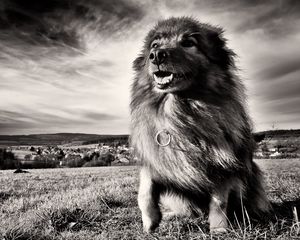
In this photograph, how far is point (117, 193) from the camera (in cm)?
532

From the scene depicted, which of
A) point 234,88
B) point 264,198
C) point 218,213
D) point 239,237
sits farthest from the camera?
point 264,198

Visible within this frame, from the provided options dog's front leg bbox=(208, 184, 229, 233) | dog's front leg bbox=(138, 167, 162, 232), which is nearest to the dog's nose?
dog's front leg bbox=(138, 167, 162, 232)

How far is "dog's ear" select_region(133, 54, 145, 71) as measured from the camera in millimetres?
4043

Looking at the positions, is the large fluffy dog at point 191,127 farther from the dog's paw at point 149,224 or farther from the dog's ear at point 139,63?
the dog's ear at point 139,63

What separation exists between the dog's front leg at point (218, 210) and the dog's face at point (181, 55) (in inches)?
44.0

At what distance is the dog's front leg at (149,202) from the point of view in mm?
3250

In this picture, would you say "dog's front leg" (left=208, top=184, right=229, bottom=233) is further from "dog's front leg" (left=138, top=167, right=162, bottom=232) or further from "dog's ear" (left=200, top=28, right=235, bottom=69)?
"dog's ear" (left=200, top=28, right=235, bottom=69)

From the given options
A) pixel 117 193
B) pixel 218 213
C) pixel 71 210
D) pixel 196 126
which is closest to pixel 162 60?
pixel 196 126

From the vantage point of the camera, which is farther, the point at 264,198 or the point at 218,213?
the point at 264,198

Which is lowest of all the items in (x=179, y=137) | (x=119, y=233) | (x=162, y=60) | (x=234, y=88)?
(x=119, y=233)

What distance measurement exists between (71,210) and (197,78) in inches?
83.3

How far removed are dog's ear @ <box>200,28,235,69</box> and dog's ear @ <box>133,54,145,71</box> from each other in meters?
0.75

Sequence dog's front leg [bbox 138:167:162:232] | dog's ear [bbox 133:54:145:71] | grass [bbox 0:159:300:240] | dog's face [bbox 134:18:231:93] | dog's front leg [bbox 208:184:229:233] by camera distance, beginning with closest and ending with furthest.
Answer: grass [bbox 0:159:300:240]
dog's front leg [bbox 208:184:229:233]
dog's front leg [bbox 138:167:162:232]
dog's face [bbox 134:18:231:93]
dog's ear [bbox 133:54:145:71]

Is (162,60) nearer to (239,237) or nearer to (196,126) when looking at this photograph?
(196,126)
